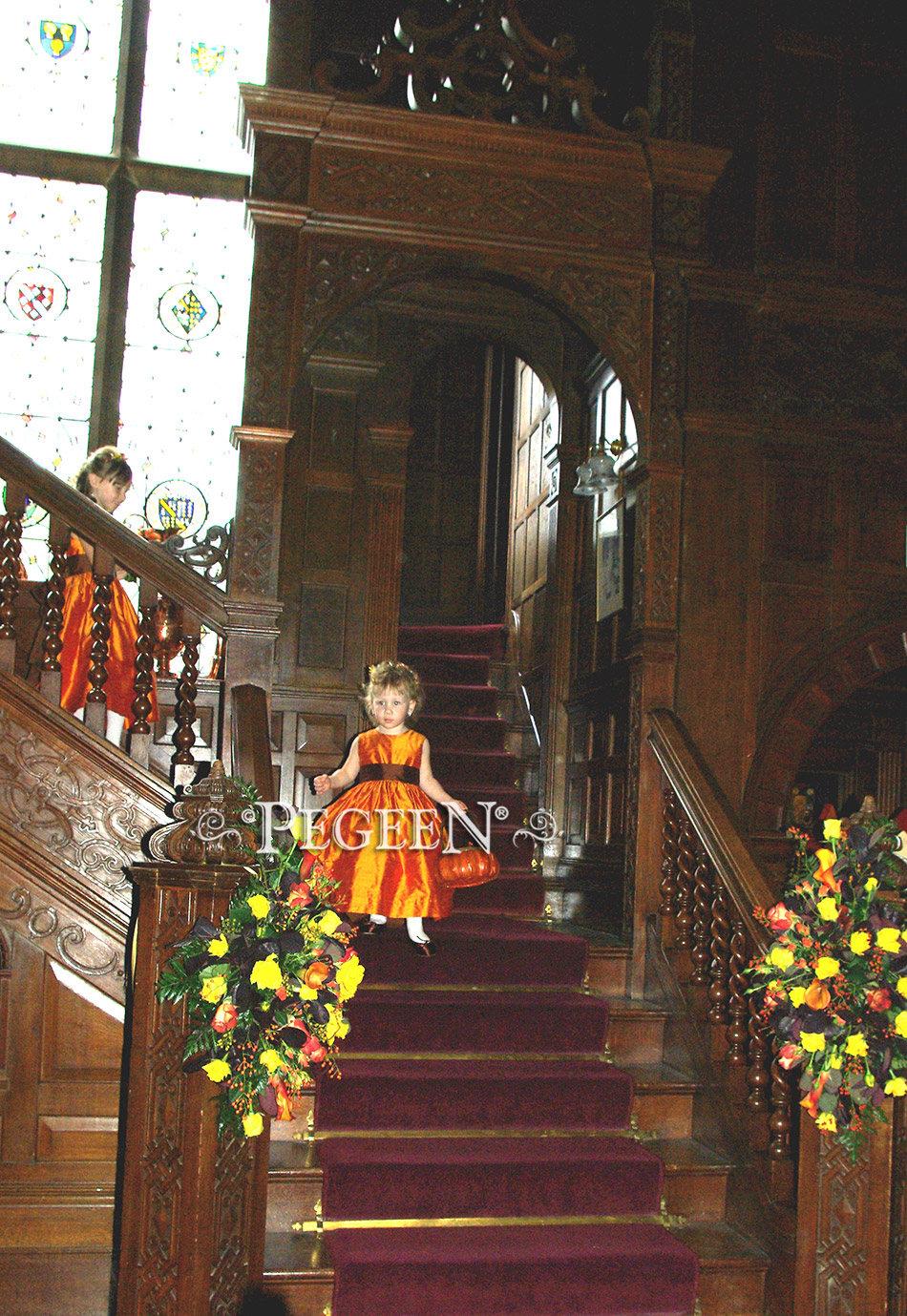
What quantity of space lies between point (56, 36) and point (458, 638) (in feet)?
14.8

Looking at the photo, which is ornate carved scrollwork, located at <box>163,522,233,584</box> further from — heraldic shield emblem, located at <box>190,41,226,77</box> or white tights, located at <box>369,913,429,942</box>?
heraldic shield emblem, located at <box>190,41,226,77</box>

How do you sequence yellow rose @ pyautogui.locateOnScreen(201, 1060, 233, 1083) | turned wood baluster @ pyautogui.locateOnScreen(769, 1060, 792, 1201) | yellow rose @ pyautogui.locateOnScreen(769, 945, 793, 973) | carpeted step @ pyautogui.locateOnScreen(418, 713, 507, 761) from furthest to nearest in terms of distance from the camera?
carpeted step @ pyautogui.locateOnScreen(418, 713, 507, 761)
turned wood baluster @ pyautogui.locateOnScreen(769, 1060, 792, 1201)
yellow rose @ pyautogui.locateOnScreen(769, 945, 793, 973)
yellow rose @ pyautogui.locateOnScreen(201, 1060, 233, 1083)

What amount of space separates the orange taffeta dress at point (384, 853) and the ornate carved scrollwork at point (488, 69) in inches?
125

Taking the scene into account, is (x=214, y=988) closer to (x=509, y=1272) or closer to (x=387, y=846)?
(x=509, y=1272)

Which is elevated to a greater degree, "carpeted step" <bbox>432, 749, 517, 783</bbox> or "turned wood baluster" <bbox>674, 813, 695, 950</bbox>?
"carpeted step" <bbox>432, 749, 517, 783</bbox>

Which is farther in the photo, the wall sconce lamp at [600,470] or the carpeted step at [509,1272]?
the wall sconce lamp at [600,470]

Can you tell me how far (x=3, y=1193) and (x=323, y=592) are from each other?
Result: 360 centimetres

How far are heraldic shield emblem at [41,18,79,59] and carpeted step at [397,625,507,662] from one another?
4170 millimetres

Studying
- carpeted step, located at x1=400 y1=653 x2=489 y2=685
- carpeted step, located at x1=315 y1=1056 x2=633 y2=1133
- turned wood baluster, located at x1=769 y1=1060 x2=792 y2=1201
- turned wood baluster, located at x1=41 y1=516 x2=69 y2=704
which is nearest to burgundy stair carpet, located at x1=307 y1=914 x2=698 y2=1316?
carpeted step, located at x1=315 y1=1056 x2=633 y2=1133

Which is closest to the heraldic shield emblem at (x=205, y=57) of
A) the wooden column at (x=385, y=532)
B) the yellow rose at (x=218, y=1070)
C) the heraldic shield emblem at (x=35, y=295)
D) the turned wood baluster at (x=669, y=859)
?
the heraldic shield emblem at (x=35, y=295)

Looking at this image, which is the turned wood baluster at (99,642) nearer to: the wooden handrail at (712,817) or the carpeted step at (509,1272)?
the carpeted step at (509,1272)

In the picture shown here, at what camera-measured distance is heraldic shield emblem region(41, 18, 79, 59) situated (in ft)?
24.7

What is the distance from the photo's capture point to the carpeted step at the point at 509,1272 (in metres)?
3.75

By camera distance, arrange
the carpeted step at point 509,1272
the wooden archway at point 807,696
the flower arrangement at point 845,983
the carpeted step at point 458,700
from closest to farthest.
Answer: the flower arrangement at point 845,983
the carpeted step at point 509,1272
the wooden archway at point 807,696
the carpeted step at point 458,700
